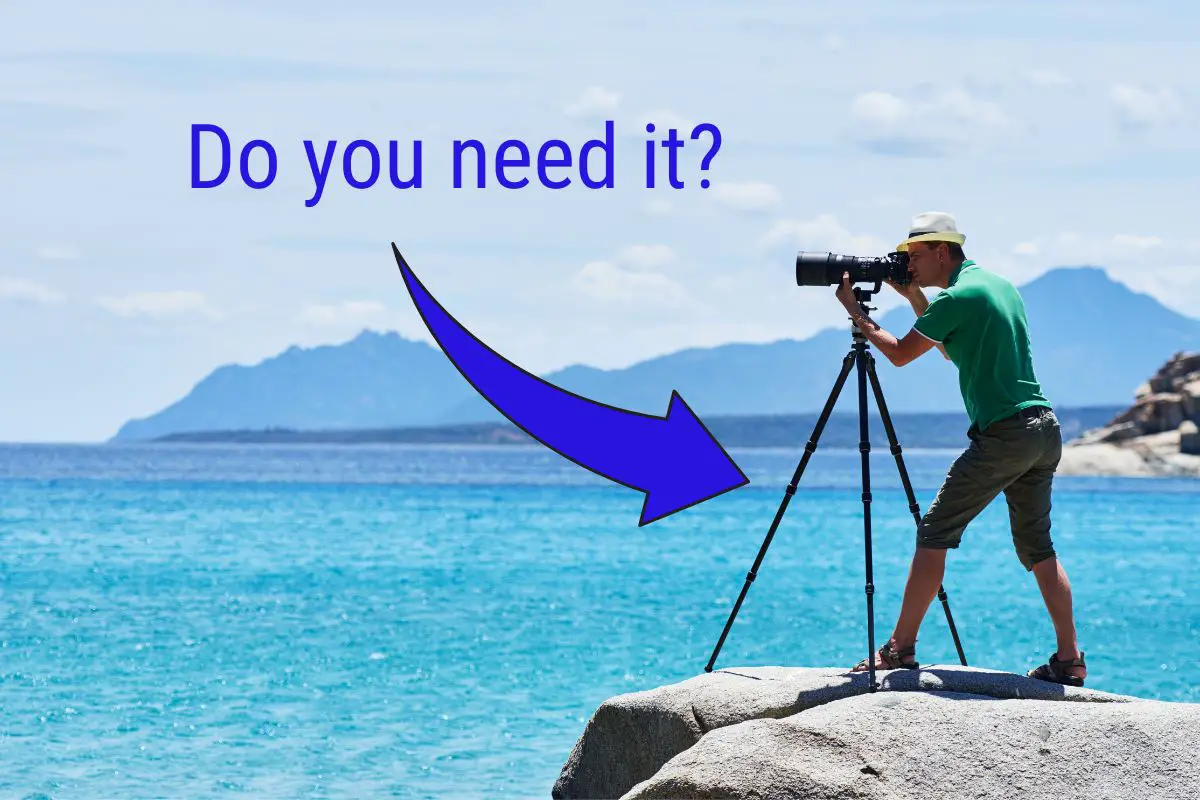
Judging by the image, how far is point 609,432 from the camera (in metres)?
7.59

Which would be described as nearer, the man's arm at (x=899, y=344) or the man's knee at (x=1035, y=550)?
the man's arm at (x=899, y=344)

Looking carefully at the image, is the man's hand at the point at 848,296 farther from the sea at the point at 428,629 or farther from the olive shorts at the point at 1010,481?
the sea at the point at 428,629

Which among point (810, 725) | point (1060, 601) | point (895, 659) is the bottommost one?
point (810, 725)

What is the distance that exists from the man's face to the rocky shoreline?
74.5 m

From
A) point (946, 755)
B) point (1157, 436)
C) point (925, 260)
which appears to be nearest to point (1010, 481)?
point (925, 260)

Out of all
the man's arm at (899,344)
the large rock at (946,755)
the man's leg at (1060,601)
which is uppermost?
the man's arm at (899,344)

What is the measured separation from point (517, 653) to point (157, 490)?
171 feet

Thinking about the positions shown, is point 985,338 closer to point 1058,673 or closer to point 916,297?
point 916,297

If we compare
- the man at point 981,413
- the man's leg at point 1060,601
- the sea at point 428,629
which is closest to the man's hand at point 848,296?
the man at point 981,413

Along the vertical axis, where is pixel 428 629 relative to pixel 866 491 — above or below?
below

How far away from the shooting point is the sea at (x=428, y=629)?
12461 millimetres

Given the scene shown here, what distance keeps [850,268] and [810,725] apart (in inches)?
81.3

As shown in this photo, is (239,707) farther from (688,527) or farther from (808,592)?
(688,527)

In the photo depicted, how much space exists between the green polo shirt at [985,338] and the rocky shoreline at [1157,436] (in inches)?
2933
